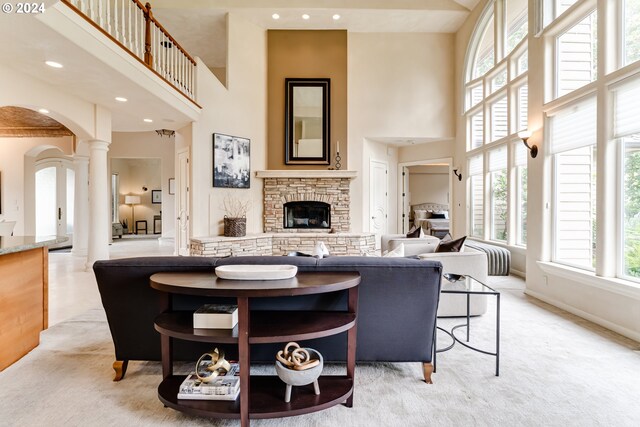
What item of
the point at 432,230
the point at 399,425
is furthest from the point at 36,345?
the point at 432,230

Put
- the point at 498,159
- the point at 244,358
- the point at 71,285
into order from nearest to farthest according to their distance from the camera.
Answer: the point at 244,358, the point at 71,285, the point at 498,159

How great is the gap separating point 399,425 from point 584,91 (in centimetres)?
387

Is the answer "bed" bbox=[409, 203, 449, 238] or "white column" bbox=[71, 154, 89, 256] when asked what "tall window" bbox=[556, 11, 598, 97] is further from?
"white column" bbox=[71, 154, 89, 256]

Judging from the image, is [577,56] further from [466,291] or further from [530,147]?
[466,291]

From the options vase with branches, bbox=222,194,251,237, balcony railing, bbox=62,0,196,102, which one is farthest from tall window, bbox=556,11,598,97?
vase with branches, bbox=222,194,251,237

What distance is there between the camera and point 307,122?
26.0 ft

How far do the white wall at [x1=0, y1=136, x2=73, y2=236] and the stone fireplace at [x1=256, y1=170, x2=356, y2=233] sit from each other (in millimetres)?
4785

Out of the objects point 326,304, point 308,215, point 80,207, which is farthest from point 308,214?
point 326,304

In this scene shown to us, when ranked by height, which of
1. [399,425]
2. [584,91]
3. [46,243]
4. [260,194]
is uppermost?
[584,91]

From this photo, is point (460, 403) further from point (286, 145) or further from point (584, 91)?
point (286, 145)

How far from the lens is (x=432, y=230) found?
10.3 metres

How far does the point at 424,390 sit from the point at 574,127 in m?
3.54

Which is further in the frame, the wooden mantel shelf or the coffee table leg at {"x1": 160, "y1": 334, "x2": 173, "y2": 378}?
the wooden mantel shelf

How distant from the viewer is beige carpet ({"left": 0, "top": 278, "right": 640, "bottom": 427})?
1958 mm
